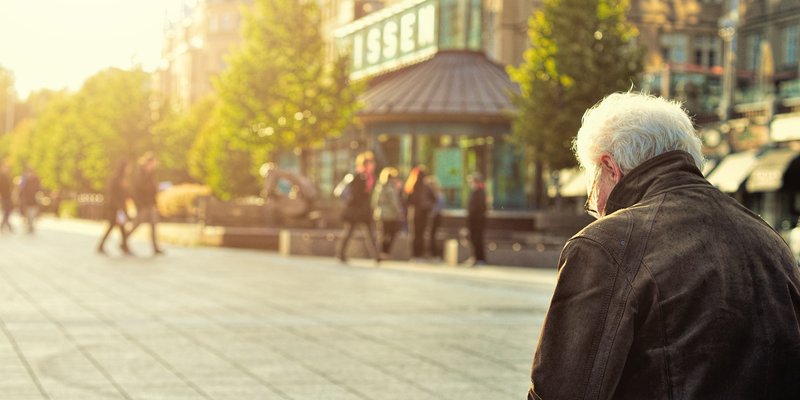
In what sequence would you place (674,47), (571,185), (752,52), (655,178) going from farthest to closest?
(674,47) → (752,52) → (571,185) → (655,178)

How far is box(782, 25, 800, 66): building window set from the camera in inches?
2216

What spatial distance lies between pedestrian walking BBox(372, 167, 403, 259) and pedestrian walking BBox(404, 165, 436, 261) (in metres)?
0.35

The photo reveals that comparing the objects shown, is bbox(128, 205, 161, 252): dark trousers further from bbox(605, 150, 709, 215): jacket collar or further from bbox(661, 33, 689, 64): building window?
bbox(661, 33, 689, 64): building window

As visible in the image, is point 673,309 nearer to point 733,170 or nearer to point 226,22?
point 733,170

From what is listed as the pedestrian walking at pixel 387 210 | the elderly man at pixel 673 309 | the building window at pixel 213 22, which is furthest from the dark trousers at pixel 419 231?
the building window at pixel 213 22

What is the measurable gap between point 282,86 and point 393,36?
1502cm

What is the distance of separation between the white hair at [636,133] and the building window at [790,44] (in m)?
55.1

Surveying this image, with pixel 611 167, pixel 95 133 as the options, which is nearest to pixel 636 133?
pixel 611 167

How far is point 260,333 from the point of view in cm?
1080

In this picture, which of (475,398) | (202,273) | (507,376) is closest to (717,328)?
(475,398)

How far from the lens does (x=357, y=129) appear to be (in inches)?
1844

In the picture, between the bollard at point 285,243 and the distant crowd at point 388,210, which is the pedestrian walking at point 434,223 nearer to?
the distant crowd at point 388,210

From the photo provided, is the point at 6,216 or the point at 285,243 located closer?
the point at 285,243

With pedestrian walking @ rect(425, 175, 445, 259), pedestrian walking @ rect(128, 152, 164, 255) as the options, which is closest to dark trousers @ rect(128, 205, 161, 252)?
pedestrian walking @ rect(128, 152, 164, 255)
